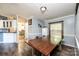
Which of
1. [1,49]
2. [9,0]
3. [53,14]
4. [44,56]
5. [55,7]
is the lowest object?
[44,56]

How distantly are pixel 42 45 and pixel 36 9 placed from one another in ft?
2.06

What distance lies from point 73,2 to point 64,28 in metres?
0.44

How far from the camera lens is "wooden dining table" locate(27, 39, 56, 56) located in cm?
151

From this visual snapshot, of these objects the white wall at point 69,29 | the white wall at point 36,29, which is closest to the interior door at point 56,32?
the white wall at point 69,29

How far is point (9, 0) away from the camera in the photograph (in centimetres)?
151

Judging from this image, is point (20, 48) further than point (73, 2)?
Yes

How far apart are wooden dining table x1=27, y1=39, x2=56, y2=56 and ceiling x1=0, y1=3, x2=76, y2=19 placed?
0.43 meters

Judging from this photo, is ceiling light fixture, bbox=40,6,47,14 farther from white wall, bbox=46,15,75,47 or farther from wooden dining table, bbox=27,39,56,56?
wooden dining table, bbox=27,39,56,56

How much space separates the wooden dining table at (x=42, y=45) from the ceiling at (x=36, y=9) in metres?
0.43

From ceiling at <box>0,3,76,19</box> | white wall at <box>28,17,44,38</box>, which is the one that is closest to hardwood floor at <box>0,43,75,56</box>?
white wall at <box>28,17,44,38</box>

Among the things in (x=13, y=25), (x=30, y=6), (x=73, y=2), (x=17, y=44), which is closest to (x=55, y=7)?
(x=73, y=2)

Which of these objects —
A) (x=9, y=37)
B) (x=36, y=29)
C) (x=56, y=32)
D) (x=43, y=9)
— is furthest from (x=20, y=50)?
(x=43, y=9)

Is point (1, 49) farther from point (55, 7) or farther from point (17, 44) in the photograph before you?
point (55, 7)

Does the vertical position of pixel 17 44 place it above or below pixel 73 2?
below
